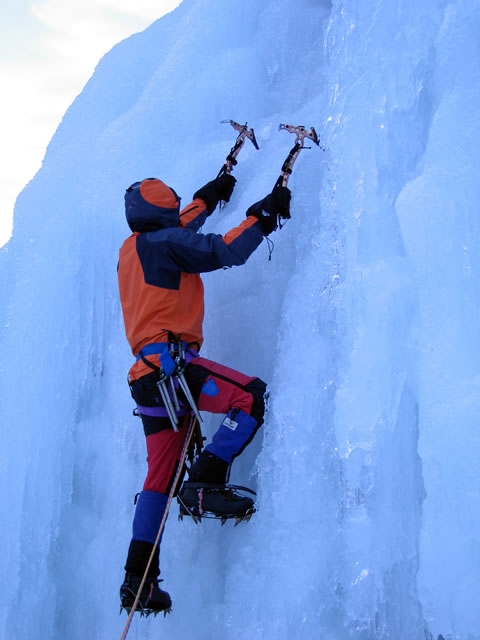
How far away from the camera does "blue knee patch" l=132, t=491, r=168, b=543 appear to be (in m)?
3.30

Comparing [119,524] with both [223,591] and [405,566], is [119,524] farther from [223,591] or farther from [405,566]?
[405,566]

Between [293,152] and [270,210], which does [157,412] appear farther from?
[293,152]

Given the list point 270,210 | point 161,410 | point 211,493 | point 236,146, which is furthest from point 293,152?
point 211,493

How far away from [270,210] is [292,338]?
55cm

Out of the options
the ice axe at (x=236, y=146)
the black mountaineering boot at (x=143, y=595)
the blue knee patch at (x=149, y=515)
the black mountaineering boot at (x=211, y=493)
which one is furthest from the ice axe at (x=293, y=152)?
the black mountaineering boot at (x=143, y=595)

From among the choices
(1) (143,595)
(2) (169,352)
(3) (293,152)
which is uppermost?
(3) (293,152)

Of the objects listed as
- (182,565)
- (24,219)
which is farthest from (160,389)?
(24,219)

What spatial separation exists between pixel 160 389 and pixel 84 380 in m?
1.31

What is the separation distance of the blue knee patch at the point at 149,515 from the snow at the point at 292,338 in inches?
14.7

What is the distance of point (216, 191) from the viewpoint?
3982mm

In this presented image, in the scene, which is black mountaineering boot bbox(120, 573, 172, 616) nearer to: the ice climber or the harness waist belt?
the ice climber

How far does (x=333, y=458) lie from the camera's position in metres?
3.07

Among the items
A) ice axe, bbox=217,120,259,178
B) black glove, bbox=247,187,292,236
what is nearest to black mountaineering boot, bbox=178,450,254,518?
black glove, bbox=247,187,292,236

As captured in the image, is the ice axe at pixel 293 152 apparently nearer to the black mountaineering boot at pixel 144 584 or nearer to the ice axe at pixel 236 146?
the ice axe at pixel 236 146
